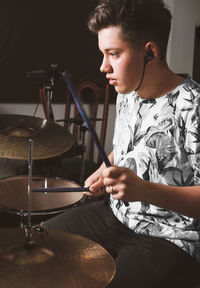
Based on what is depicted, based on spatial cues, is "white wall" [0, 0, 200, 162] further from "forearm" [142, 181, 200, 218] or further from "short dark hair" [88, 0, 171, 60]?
"forearm" [142, 181, 200, 218]

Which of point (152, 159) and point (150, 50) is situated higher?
point (150, 50)

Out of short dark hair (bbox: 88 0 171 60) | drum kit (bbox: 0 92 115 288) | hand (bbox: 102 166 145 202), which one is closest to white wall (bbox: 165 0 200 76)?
short dark hair (bbox: 88 0 171 60)

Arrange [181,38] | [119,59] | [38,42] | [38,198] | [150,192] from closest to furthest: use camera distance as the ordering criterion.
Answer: [150,192]
[119,59]
[38,198]
[38,42]
[181,38]

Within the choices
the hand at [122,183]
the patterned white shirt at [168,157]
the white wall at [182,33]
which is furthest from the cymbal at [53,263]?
the white wall at [182,33]

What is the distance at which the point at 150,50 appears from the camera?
36.1 inches

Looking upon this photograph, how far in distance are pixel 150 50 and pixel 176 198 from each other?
0.41 metres

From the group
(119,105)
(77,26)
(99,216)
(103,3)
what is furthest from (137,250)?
(77,26)

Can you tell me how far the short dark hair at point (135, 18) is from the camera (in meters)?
0.87

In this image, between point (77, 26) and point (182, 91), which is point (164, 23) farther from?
point (77, 26)

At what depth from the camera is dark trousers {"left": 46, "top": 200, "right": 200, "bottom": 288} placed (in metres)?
0.74

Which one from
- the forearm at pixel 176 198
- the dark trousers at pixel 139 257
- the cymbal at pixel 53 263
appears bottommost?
the dark trousers at pixel 139 257

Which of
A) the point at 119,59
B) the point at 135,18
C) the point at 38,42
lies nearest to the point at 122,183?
the point at 119,59

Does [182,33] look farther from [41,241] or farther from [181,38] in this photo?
[41,241]

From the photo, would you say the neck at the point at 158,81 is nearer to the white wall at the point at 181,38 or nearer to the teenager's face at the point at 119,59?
the teenager's face at the point at 119,59
